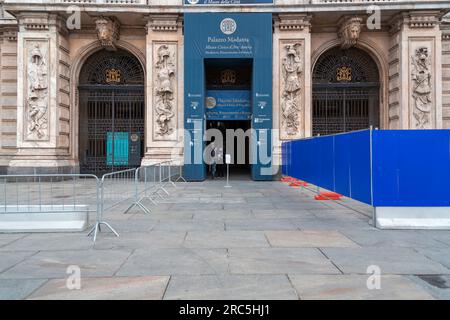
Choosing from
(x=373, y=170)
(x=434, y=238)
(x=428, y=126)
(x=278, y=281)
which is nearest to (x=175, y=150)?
(x=428, y=126)

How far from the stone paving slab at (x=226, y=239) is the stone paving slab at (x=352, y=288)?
1.96m

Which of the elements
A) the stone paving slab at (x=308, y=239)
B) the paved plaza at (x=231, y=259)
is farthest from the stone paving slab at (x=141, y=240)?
the stone paving slab at (x=308, y=239)

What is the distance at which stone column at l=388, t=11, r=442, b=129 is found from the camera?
20812mm

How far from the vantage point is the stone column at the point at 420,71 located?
819 inches

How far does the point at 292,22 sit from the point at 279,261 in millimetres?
17254

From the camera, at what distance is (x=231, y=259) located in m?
6.23

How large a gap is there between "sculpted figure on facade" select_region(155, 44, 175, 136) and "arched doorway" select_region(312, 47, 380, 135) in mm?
7449

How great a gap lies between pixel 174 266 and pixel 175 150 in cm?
1552

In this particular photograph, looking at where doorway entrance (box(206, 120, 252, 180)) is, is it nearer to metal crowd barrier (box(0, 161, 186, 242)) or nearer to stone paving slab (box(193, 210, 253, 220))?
metal crowd barrier (box(0, 161, 186, 242))

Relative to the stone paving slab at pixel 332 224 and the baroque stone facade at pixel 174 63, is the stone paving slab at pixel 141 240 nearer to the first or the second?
the stone paving slab at pixel 332 224

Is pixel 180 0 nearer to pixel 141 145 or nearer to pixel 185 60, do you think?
pixel 185 60

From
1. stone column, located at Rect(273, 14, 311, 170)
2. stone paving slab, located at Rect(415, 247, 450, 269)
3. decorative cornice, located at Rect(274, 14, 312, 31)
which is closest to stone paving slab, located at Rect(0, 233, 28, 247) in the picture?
stone paving slab, located at Rect(415, 247, 450, 269)

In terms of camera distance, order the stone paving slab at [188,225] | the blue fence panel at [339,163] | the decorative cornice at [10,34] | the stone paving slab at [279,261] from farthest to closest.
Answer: the decorative cornice at [10,34]
the blue fence panel at [339,163]
the stone paving slab at [188,225]
the stone paving slab at [279,261]

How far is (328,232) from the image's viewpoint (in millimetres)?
8273
